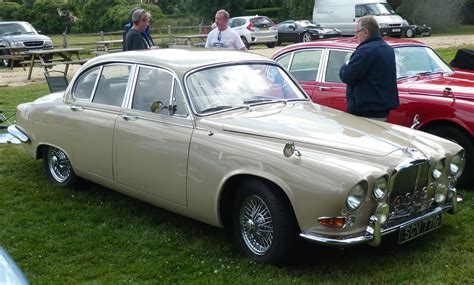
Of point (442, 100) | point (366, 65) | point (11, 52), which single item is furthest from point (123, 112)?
point (11, 52)

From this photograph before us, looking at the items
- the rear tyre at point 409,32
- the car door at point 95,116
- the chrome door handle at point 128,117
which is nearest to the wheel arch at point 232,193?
the chrome door handle at point 128,117

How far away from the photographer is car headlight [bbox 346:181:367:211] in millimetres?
4000

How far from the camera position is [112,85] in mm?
5953

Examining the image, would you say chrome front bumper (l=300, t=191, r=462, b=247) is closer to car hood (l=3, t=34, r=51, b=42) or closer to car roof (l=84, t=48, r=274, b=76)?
car roof (l=84, t=48, r=274, b=76)

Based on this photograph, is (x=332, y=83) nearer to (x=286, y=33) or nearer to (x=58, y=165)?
(x=58, y=165)

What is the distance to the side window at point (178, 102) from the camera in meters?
5.10

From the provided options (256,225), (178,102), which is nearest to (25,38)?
(178,102)

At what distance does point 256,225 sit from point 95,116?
2.27m

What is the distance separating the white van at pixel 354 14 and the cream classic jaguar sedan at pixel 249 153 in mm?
24996

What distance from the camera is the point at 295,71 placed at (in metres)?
7.93

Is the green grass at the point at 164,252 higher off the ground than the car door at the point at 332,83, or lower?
lower

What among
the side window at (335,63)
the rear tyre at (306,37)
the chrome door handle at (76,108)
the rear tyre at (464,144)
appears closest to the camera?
the chrome door handle at (76,108)

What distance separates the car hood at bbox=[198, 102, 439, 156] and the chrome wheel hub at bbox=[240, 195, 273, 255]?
558 millimetres

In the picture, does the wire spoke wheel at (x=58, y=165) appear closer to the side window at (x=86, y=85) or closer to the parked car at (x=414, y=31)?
the side window at (x=86, y=85)
